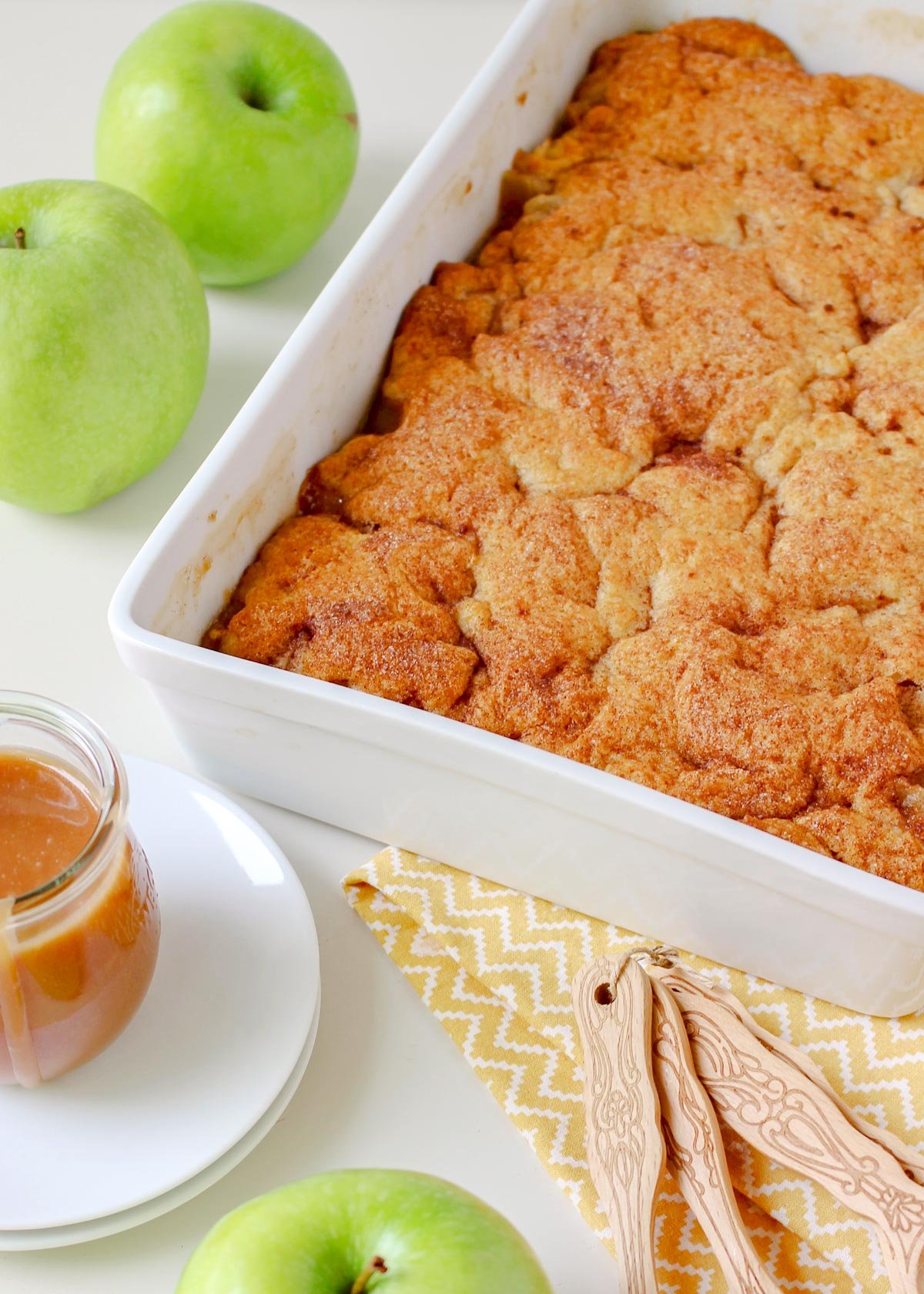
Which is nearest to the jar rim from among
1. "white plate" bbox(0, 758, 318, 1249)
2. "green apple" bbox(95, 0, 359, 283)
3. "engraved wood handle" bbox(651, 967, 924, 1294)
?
"white plate" bbox(0, 758, 318, 1249)

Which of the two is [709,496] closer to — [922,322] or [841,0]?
[922,322]

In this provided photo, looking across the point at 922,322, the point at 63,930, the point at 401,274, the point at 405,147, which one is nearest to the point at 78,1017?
the point at 63,930

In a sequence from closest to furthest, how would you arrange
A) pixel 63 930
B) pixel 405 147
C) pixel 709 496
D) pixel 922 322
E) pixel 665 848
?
pixel 63 930, pixel 665 848, pixel 709 496, pixel 922 322, pixel 405 147

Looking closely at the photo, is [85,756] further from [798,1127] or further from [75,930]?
[798,1127]

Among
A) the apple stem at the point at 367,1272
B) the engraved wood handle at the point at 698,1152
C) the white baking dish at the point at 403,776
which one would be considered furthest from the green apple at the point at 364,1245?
the white baking dish at the point at 403,776

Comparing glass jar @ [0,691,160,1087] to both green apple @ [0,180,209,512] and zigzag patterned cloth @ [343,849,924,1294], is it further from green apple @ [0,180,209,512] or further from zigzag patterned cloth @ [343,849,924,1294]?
green apple @ [0,180,209,512]

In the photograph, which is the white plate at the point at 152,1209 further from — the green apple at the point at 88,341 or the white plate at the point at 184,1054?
the green apple at the point at 88,341

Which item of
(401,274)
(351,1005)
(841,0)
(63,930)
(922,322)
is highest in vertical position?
(841,0)
